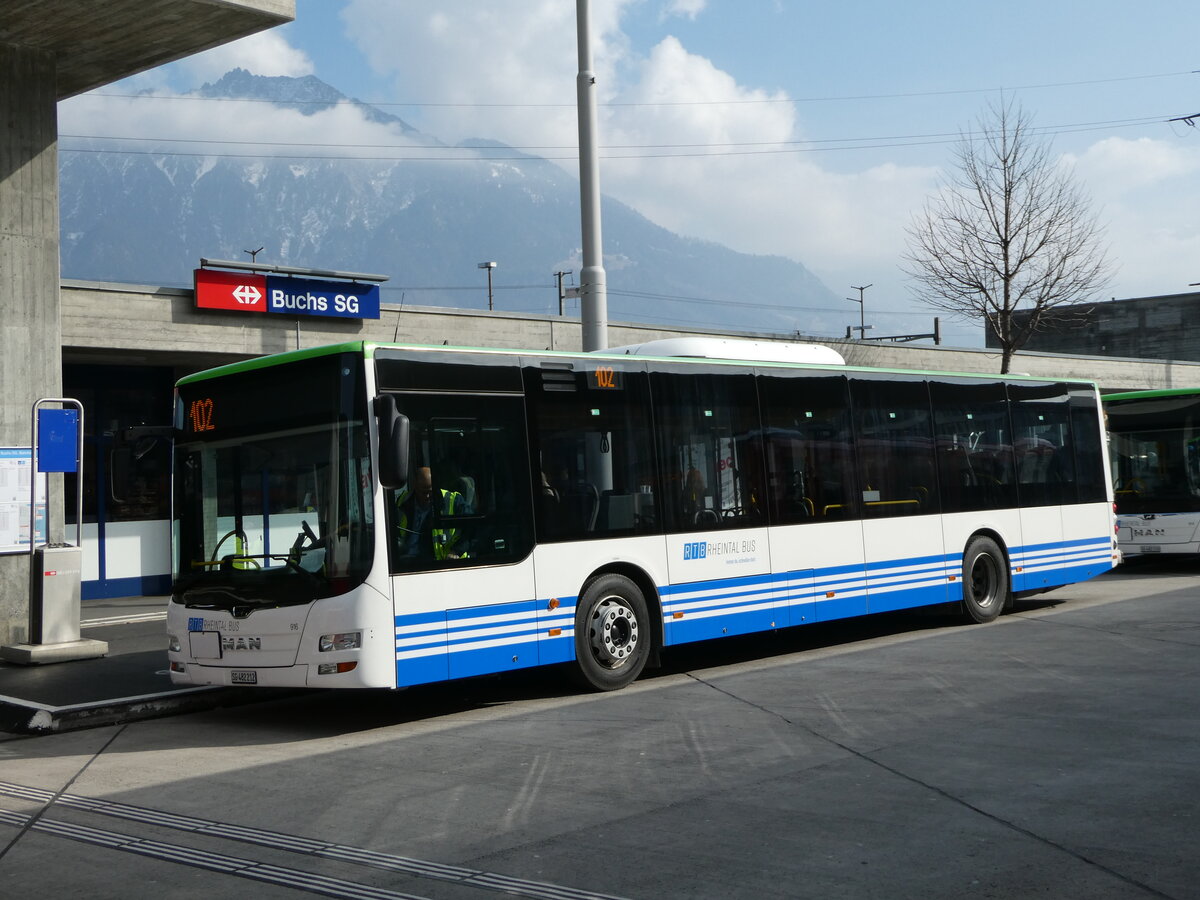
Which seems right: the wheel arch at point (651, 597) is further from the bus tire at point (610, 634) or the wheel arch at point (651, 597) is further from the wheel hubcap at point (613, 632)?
the wheel hubcap at point (613, 632)

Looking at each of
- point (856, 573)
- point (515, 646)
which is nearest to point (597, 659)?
point (515, 646)

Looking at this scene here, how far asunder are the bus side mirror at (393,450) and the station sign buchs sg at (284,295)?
1171 cm

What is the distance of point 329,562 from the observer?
9602 millimetres

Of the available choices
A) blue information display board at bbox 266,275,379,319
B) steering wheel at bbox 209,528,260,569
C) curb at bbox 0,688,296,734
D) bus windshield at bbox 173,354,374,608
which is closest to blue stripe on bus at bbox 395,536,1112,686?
bus windshield at bbox 173,354,374,608

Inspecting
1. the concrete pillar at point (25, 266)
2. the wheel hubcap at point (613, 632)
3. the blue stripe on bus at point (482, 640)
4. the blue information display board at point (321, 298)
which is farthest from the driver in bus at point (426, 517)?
the blue information display board at point (321, 298)

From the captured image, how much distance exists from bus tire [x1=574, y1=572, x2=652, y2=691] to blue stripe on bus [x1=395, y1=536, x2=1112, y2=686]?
17cm

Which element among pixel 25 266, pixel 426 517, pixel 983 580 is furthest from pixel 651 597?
pixel 25 266

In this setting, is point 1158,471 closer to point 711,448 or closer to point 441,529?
point 711,448

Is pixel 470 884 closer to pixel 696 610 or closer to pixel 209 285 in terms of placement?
pixel 696 610

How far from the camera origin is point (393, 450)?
927 centimetres

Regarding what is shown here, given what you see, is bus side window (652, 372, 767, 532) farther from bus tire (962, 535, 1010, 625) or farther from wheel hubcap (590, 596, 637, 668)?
bus tire (962, 535, 1010, 625)

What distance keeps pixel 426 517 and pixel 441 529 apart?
0.17m

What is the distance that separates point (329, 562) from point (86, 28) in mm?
Result: 8532

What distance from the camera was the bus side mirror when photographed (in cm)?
927
